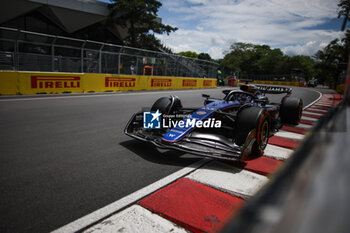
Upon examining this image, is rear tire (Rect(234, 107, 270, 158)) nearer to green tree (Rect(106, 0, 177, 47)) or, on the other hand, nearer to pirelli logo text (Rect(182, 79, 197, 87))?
pirelli logo text (Rect(182, 79, 197, 87))

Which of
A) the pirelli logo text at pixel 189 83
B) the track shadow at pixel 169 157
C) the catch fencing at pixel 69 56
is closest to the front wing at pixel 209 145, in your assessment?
the track shadow at pixel 169 157

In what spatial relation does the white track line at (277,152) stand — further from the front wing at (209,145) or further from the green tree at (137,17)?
the green tree at (137,17)

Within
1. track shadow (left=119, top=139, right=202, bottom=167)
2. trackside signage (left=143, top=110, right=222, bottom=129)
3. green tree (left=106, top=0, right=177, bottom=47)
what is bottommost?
track shadow (left=119, top=139, right=202, bottom=167)

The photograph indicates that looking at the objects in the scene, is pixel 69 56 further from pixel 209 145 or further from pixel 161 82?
pixel 209 145

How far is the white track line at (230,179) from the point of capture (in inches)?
96.5

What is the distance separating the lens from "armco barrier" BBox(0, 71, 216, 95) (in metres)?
9.10

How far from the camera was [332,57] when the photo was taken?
3719 centimetres

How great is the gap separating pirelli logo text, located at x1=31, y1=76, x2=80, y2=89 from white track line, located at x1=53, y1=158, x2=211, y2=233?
9.18 m

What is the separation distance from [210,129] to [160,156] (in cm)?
99

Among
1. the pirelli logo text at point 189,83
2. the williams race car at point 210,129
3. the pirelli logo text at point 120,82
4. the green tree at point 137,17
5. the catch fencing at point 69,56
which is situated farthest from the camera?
the green tree at point 137,17

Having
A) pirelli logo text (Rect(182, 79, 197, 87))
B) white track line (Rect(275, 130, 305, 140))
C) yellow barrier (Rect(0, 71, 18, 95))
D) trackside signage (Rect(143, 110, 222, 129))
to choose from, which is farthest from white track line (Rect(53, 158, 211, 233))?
pirelli logo text (Rect(182, 79, 197, 87))

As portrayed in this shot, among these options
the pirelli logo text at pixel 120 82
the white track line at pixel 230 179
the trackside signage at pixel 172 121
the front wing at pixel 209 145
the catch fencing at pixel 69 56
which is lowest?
the white track line at pixel 230 179

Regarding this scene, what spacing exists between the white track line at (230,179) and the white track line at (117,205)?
8.6 inches

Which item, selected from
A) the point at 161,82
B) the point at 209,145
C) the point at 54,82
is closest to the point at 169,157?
the point at 209,145
